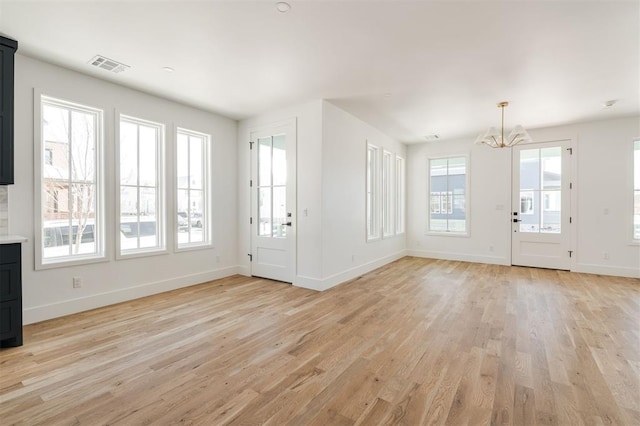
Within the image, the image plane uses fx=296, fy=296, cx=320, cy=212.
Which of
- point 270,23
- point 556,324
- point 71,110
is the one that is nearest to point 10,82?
point 71,110

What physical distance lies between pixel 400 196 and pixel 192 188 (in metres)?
4.81

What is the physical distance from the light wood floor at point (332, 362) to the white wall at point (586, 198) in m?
1.90

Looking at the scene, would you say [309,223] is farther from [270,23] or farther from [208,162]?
[270,23]

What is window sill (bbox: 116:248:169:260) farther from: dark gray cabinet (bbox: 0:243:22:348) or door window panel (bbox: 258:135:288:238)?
door window panel (bbox: 258:135:288:238)

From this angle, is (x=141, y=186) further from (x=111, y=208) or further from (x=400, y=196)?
(x=400, y=196)

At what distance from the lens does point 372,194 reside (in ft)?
19.7

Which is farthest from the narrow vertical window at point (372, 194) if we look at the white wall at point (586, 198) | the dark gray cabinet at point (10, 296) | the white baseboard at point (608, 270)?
the dark gray cabinet at point (10, 296)

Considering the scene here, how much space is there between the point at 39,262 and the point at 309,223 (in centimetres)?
321

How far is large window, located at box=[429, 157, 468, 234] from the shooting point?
6949 mm

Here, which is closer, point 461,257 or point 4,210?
point 4,210

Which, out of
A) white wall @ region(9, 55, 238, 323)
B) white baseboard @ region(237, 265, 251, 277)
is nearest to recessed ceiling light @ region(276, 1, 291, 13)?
white wall @ region(9, 55, 238, 323)

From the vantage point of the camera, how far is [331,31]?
2.68 metres

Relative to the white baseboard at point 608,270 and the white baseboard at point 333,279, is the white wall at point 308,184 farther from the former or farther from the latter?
the white baseboard at point 608,270

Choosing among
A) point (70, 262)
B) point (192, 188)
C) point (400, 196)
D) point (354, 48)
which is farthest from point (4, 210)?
point (400, 196)
